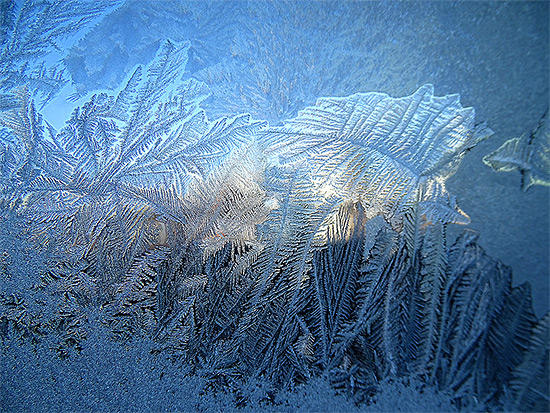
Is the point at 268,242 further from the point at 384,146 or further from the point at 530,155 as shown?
the point at 530,155

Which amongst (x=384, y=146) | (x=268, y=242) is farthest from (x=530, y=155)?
(x=268, y=242)

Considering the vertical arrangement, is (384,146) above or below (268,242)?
above

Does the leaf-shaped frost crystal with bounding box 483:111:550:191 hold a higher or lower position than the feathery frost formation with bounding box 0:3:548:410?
higher

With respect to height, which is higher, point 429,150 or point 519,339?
point 429,150

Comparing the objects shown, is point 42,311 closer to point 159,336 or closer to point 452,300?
point 159,336

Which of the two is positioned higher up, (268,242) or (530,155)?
(530,155)

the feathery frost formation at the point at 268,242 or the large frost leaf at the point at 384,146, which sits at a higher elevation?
the large frost leaf at the point at 384,146

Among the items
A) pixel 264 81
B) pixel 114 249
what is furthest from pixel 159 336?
pixel 264 81

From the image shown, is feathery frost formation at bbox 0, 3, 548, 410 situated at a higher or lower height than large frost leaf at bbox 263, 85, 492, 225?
lower
